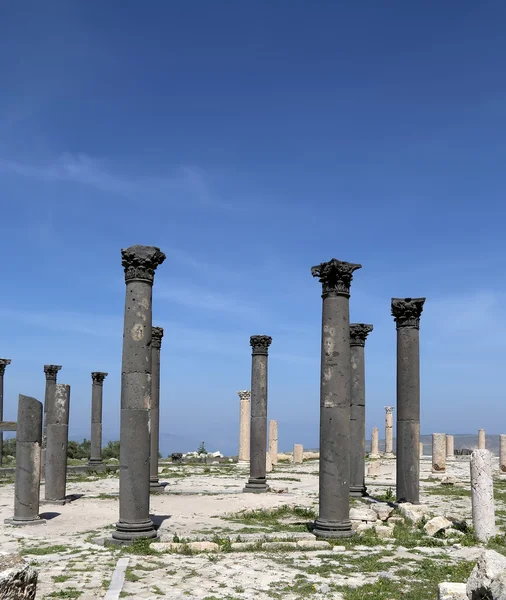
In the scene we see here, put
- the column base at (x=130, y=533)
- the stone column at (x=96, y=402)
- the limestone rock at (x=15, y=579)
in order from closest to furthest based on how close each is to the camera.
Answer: the limestone rock at (x=15, y=579) → the column base at (x=130, y=533) → the stone column at (x=96, y=402)

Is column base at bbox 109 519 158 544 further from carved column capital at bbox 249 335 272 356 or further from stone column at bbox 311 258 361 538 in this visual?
carved column capital at bbox 249 335 272 356

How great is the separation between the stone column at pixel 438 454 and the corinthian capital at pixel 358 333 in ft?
46.7

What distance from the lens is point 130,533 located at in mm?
14477

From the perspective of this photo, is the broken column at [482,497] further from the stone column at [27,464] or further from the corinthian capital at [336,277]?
the stone column at [27,464]

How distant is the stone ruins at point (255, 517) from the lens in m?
10.8

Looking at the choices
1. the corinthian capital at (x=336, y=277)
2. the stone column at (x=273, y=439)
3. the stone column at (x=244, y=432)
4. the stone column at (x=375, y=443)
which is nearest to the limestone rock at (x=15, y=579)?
the corinthian capital at (x=336, y=277)

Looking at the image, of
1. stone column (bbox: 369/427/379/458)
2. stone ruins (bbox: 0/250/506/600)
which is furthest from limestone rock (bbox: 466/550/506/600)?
stone column (bbox: 369/427/379/458)

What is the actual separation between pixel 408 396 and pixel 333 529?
677cm

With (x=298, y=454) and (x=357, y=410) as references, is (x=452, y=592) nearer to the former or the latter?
(x=357, y=410)

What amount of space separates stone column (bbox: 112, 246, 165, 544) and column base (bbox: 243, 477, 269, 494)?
36.2 ft

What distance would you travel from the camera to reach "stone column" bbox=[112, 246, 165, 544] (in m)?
14.7

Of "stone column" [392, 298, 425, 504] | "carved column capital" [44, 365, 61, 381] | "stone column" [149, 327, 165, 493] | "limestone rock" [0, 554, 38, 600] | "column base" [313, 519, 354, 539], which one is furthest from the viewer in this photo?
"carved column capital" [44, 365, 61, 381]

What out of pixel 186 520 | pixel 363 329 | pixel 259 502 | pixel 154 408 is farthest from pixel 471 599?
pixel 154 408

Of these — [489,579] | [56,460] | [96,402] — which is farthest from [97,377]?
[489,579]
